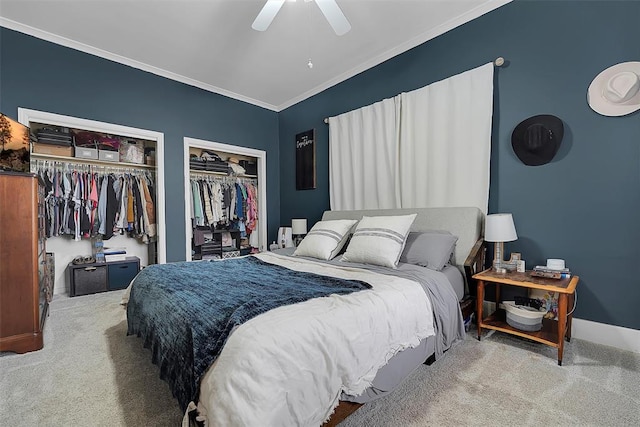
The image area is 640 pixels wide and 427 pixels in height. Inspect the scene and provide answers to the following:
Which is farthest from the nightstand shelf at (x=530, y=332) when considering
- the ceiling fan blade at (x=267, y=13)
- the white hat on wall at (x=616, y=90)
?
the ceiling fan blade at (x=267, y=13)

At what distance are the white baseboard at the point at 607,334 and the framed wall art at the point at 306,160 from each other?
3.27 m

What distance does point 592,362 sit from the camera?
1.76 meters

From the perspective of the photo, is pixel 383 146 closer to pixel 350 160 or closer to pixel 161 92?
pixel 350 160

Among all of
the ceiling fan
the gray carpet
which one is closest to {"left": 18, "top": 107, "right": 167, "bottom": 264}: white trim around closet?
the gray carpet

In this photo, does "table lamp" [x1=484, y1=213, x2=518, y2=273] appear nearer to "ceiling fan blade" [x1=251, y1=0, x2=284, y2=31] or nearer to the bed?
the bed

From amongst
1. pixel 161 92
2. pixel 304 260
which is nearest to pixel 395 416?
pixel 304 260

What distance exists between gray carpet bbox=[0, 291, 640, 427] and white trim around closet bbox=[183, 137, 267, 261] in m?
1.97

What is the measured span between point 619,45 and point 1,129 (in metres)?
4.53

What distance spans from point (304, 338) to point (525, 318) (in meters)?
1.82

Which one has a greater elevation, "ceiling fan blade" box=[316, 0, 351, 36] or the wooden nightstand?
"ceiling fan blade" box=[316, 0, 351, 36]

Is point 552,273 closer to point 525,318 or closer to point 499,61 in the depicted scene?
point 525,318

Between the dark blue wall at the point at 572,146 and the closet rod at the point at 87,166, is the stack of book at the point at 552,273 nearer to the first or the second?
the dark blue wall at the point at 572,146

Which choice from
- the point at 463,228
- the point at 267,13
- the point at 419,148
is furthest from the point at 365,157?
the point at 267,13

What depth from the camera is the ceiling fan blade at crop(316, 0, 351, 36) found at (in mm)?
1981
